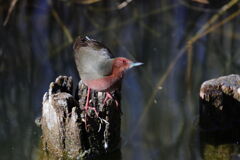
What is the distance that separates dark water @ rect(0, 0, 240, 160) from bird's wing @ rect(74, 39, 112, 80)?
667 millimetres

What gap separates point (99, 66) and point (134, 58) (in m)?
1.88

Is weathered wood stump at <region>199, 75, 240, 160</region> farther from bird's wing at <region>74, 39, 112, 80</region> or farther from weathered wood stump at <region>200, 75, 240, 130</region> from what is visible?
bird's wing at <region>74, 39, 112, 80</region>

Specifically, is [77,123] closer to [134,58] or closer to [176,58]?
[134,58]

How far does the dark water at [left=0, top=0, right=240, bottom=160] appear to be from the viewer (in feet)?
12.9

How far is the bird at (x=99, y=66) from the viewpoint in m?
3.25

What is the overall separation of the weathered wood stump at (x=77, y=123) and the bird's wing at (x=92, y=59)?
0.18 meters

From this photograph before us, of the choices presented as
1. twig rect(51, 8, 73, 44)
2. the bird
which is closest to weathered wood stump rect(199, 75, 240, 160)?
the bird

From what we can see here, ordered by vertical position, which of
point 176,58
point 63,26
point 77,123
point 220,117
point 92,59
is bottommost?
point 220,117

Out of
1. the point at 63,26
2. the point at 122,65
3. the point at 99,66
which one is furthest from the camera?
the point at 63,26

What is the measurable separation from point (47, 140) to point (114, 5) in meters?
3.23

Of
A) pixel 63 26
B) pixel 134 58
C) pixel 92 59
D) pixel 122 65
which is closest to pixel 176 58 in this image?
pixel 134 58

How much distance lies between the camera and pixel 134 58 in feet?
17.1

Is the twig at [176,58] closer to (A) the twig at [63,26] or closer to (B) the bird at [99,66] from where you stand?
(B) the bird at [99,66]

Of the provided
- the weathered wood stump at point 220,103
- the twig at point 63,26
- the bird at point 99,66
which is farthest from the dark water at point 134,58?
the bird at point 99,66
